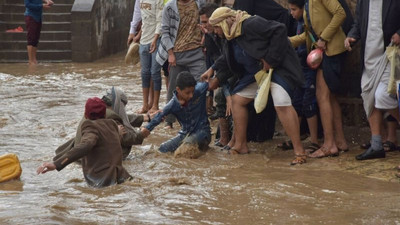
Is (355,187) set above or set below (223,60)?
below

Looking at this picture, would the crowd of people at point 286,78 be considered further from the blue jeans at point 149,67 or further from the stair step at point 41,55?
the stair step at point 41,55

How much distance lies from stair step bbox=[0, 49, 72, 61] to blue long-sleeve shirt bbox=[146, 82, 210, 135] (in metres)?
9.27

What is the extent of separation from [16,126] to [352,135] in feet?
14.4

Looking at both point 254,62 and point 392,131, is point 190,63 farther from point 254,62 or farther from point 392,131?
point 392,131

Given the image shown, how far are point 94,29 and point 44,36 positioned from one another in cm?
109

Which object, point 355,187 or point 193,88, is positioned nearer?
point 355,187

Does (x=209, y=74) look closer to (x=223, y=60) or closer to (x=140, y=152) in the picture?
(x=223, y=60)

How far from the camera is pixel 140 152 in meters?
10.4

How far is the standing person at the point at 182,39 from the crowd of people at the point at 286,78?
557 millimetres

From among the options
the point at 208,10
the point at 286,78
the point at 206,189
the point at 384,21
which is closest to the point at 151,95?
the point at 208,10

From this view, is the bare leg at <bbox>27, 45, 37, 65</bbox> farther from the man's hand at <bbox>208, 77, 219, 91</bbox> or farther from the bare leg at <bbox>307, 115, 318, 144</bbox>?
the bare leg at <bbox>307, 115, 318, 144</bbox>

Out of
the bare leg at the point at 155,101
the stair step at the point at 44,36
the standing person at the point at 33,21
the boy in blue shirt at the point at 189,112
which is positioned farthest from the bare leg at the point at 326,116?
the stair step at the point at 44,36

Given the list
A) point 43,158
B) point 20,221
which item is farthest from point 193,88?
point 20,221

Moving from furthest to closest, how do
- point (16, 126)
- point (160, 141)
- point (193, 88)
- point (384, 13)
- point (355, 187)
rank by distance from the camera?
1. point (16, 126)
2. point (160, 141)
3. point (193, 88)
4. point (384, 13)
5. point (355, 187)
